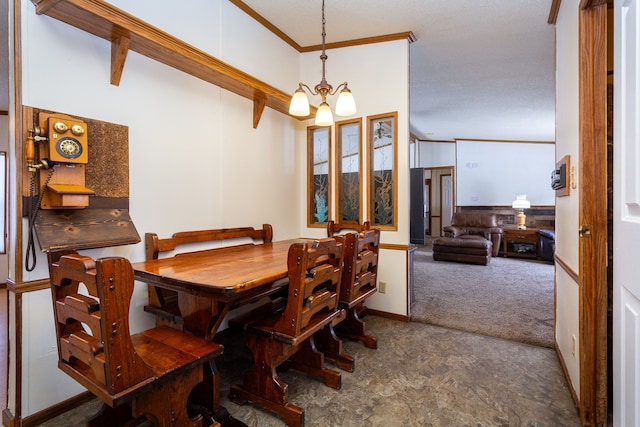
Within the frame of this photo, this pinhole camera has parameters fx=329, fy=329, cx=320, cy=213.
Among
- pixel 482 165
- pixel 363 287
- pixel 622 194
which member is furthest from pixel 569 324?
pixel 482 165

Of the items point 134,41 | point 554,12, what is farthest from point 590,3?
point 134,41

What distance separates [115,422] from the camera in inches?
63.0

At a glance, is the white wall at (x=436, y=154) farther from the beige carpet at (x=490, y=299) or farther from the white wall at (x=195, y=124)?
the white wall at (x=195, y=124)

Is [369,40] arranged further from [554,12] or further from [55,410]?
[55,410]

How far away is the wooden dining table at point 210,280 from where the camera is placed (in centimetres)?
149

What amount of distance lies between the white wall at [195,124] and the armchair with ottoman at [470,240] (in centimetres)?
333

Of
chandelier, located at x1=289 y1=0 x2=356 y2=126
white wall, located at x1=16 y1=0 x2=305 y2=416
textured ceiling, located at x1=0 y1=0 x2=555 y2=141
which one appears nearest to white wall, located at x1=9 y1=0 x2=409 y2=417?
white wall, located at x1=16 y1=0 x2=305 y2=416

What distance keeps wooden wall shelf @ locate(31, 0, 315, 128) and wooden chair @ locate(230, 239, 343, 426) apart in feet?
4.93

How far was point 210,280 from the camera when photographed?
152 centimetres

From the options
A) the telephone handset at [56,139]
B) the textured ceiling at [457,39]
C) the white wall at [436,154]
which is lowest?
the telephone handset at [56,139]

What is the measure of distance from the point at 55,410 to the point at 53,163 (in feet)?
4.28

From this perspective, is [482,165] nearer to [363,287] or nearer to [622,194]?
[363,287]

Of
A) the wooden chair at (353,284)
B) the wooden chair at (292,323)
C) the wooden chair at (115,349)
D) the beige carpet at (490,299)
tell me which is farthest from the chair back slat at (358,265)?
the beige carpet at (490,299)

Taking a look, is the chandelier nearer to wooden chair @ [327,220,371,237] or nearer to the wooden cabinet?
wooden chair @ [327,220,371,237]
